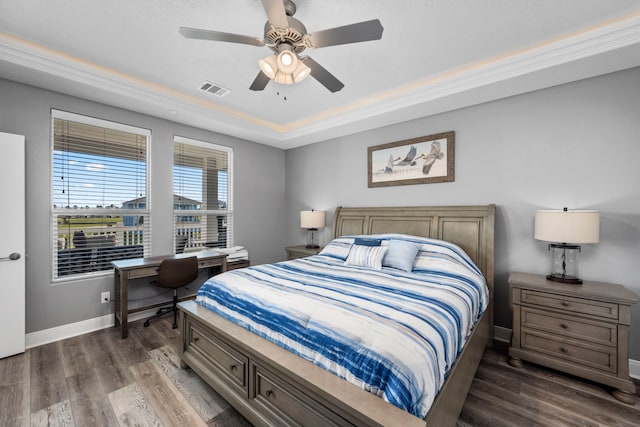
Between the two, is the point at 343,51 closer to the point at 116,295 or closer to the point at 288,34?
the point at 288,34

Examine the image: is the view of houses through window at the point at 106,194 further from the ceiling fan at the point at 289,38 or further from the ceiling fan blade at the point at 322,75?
the ceiling fan blade at the point at 322,75

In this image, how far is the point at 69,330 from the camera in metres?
2.88

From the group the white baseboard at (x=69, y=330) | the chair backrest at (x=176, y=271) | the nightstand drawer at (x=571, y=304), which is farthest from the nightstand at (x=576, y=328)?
the white baseboard at (x=69, y=330)

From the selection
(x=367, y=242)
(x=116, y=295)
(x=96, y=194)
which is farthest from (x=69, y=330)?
(x=367, y=242)

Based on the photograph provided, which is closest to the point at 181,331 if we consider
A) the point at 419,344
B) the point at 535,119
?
the point at 419,344

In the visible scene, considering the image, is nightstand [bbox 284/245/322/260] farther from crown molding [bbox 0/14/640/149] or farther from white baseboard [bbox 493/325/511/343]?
white baseboard [bbox 493/325/511/343]

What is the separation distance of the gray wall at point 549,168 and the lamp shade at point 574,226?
368mm

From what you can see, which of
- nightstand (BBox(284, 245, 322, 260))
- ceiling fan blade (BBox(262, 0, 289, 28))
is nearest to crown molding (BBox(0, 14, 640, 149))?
nightstand (BBox(284, 245, 322, 260))

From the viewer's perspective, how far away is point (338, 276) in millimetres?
2408

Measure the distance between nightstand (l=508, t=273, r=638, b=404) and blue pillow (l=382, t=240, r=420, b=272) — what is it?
2.88 ft

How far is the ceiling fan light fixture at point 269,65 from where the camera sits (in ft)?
6.46

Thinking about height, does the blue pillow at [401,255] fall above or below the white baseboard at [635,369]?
above

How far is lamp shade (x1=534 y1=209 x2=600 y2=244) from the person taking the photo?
2.18m

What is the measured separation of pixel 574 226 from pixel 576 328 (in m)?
0.82
